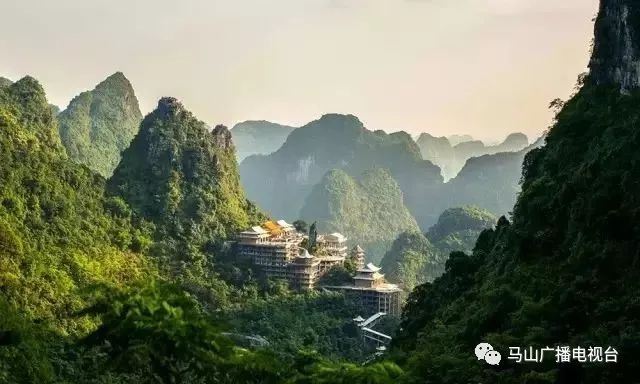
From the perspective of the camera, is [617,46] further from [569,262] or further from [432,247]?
[432,247]

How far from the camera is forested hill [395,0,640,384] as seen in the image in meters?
8.75

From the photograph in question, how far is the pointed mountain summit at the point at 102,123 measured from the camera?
4709 centimetres

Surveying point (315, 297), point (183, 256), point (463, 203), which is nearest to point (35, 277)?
point (183, 256)

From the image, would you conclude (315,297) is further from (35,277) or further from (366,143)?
(366,143)

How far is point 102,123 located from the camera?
52281 mm

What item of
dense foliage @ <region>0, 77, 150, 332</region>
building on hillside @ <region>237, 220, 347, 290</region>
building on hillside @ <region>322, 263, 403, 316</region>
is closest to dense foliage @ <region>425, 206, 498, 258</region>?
building on hillside @ <region>322, 263, 403, 316</region>

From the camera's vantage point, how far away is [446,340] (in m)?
11.8

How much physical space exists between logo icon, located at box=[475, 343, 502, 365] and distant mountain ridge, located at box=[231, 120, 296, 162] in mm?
128358

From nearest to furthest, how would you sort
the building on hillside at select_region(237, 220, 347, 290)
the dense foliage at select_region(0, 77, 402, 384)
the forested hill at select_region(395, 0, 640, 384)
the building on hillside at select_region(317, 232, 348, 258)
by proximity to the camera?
the dense foliage at select_region(0, 77, 402, 384) < the forested hill at select_region(395, 0, 640, 384) < the building on hillside at select_region(237, 220, 347, 290) < the building on hillside at select_region(317, 232, 348, 258)

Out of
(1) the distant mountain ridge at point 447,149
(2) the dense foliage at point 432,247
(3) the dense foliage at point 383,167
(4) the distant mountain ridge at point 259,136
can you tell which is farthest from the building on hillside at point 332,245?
(4) the distant mountain ridge at point 259,136

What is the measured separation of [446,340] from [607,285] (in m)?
2.92

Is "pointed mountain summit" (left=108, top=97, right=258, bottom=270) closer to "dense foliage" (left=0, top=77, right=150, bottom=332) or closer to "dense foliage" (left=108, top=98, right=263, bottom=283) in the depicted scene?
"dense foliage" (left=108, top=98, right=263, bottom=283)

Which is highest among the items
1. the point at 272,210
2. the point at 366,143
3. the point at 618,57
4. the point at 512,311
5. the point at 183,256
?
the point at 366,143

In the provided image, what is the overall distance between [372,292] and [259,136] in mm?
111440
